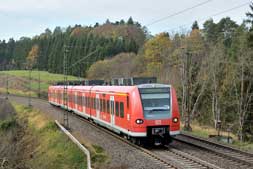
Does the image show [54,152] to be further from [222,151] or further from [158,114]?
[222,151]

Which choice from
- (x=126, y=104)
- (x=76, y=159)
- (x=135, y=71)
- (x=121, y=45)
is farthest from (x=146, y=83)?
(x=121, y=45)

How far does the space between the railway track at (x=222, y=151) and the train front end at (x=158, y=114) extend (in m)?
1.46

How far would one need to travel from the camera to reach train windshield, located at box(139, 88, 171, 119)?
2153 centimetres

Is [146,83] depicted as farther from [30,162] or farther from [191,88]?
[191,88]

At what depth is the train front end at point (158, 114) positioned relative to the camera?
70.1 ft

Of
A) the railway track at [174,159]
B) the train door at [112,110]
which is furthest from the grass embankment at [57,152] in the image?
the train door at [112,110]

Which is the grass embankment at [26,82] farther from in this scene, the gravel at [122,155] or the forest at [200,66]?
the gravel at [122,155]

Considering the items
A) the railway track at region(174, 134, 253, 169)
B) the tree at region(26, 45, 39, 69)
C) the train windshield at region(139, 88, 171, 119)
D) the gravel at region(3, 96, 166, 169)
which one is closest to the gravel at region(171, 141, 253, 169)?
the railway track at region(174, 134, 253, 169)

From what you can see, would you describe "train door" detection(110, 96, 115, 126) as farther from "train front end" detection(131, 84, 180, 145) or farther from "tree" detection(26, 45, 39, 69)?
"tree" detection(26, 45, 39, 69)

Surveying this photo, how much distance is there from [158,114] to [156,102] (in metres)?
0.61

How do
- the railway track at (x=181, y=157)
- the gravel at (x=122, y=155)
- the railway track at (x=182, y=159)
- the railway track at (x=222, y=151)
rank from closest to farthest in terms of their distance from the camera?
the railway track at (x=182, y=159) < the railway track at (x=181, y=157) < the railway track at (x=222, y=151) < the gravel at (x=122, y=155)

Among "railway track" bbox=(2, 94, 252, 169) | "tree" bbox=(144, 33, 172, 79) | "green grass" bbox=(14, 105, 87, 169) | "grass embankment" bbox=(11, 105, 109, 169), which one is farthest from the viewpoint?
"tree" bbox=(144, 33, 172, 79)

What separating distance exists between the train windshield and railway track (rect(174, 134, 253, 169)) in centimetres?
211

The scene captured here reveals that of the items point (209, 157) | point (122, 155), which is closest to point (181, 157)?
point (209, 157)
